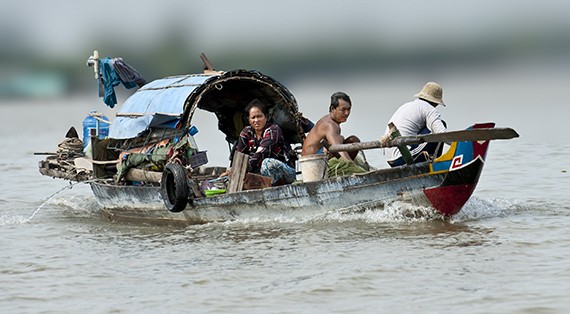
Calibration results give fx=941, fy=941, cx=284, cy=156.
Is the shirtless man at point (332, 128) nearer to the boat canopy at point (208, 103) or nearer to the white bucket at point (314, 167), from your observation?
the white bucket at point (314, 167)

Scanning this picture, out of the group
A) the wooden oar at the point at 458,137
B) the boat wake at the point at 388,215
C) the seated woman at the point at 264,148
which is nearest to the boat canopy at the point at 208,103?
the seated woman at the point at 264,148

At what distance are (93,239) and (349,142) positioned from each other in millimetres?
2527

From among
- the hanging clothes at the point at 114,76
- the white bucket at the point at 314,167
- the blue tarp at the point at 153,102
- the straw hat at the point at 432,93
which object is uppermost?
the hanging clothes at the point at 114,76

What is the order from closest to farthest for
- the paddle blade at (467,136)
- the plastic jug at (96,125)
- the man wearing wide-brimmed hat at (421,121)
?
1. the paddle blade at (467,136)
2. the man wearing wide-brimmed hat at (421,121)
3. the plastic jug at (96,125)

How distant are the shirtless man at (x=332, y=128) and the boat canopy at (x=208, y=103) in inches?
46.5

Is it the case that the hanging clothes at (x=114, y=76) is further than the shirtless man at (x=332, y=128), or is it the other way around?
the hanging clothes at (x=114, y=76)

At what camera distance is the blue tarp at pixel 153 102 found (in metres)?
9.06

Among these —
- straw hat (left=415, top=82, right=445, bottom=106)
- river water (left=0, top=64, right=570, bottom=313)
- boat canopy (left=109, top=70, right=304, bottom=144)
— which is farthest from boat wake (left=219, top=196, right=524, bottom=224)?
boat canopy (left=109, top=70, right=304, bottom=144)

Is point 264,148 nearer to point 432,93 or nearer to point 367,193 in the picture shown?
point 367,193

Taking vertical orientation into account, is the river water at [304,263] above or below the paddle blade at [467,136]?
below

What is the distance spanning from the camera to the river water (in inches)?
226

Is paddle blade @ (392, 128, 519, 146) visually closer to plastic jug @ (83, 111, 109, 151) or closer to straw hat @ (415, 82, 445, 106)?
straw hat @ (415, 82, 445, 106)

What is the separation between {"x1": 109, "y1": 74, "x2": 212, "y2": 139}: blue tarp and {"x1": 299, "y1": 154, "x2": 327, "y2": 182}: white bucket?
5.06ft

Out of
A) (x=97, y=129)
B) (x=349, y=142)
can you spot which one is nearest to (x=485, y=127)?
(x=349, y=142)
